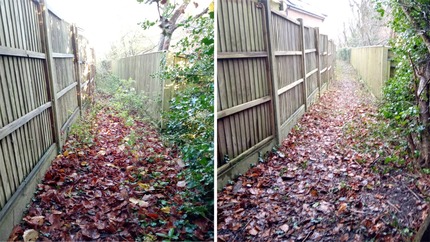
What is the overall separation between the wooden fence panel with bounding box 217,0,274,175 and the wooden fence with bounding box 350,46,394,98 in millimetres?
1124

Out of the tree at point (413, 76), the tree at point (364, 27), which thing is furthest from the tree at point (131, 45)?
the tree at point (413, 76)

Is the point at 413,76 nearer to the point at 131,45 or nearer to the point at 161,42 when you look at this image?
the point at 161,42

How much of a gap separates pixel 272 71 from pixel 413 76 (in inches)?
45.5

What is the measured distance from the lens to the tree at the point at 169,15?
92.8 inches

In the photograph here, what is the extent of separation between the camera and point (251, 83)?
9.84ft

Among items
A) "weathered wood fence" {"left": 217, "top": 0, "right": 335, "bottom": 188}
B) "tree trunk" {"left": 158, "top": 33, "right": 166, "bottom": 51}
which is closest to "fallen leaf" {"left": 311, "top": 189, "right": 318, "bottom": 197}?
"weathered wood fence" {"left": 217, "top": 0, "right": 335, "bottom": 188}

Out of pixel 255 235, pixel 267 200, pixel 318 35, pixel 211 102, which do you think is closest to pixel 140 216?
pixel 255 235

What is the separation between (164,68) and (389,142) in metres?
2.00

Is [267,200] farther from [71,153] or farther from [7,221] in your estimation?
[71,153]

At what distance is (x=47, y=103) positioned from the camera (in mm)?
3193

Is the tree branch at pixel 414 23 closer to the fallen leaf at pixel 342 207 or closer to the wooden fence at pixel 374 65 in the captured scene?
the wooden fence at pixel 374 65

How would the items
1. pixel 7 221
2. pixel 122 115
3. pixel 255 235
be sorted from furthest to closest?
pixel 122 115
pixel 255 235
pixel 7 221

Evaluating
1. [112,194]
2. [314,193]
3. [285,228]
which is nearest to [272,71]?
[314,193]

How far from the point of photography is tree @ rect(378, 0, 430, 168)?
92.4 inches
